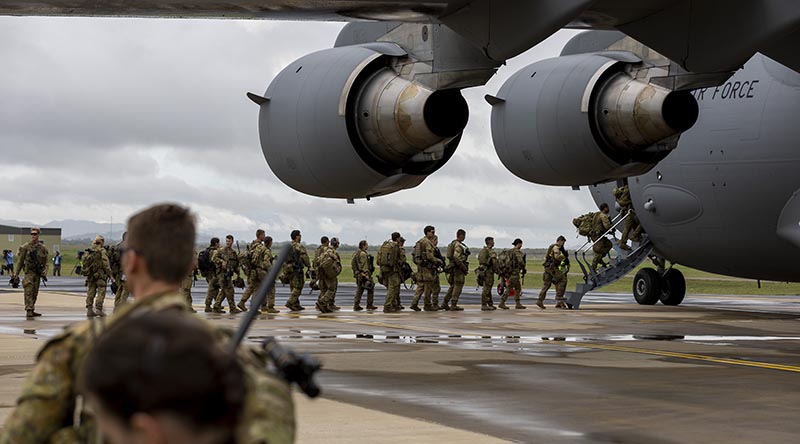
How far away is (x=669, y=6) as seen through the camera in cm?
1051

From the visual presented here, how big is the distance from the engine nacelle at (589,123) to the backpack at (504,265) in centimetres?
1043

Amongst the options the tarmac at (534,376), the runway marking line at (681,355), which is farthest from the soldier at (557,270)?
the runway marking line at (681,355)

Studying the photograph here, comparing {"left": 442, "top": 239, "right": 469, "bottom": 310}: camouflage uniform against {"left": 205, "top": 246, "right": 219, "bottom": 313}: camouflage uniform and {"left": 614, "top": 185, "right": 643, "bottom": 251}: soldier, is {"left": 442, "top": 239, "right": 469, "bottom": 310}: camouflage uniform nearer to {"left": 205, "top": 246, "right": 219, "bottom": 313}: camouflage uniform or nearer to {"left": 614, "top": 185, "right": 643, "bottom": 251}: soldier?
{"left": 614, "top": 185, "right": 643, "bottom": 251}: soldier

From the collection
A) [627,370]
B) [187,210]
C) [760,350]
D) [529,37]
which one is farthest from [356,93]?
[187,210]

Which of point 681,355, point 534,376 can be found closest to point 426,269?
point 681,355

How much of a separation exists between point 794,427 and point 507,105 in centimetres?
639

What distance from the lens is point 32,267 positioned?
778 inches

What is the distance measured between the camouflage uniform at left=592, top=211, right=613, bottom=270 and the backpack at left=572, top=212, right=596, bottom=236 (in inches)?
4.2

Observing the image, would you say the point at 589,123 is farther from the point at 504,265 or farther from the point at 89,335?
the point at 504,265

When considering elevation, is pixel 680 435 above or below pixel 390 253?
below

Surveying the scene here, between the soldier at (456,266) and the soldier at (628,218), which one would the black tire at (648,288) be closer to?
the soldier at (628,218)

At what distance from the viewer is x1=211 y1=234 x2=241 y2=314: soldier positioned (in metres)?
21.0

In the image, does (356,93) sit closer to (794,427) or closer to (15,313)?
(794,427)

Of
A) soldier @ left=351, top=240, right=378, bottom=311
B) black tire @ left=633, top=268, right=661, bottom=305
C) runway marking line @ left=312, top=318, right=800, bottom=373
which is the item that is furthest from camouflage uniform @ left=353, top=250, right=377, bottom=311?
runway marking line @ left=312, top=318, right=800, bottom=373
